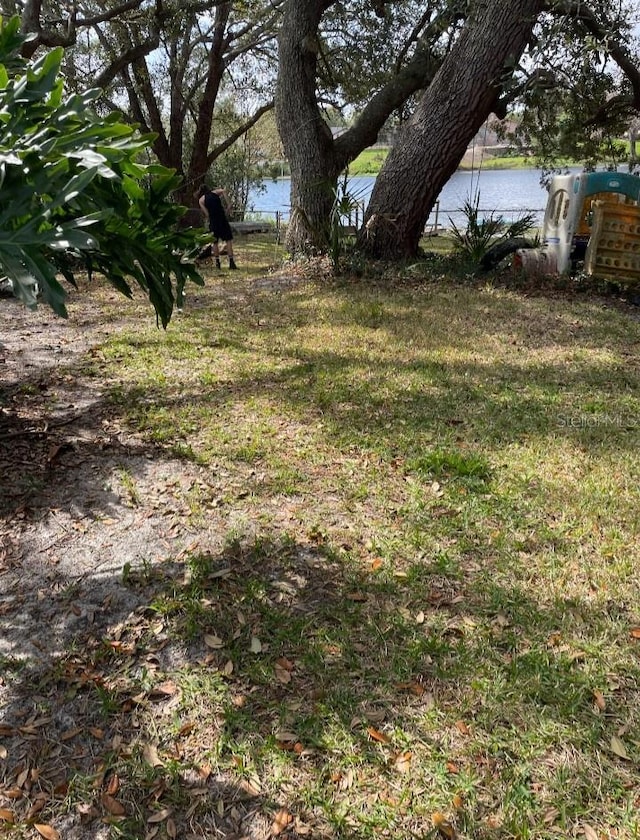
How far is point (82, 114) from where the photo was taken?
3115mm

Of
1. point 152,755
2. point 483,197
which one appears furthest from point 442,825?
point 483,197

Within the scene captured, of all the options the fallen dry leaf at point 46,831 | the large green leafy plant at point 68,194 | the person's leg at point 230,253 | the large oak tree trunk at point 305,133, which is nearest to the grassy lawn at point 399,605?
the fallen dry leaf at point 46,831

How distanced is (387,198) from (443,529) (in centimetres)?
771

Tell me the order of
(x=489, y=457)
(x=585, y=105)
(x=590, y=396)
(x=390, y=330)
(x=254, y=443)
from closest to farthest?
(x=489, y=457), (x=254, y=443), (x=590, y=396), (x=390, y=330), (x=585, y=105)

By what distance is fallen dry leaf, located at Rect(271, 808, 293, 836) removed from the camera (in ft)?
6.27

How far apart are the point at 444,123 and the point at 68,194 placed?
26.5 ft

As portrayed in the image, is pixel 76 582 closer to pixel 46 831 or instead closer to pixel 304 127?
pixel 46 831

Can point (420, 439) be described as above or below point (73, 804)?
above

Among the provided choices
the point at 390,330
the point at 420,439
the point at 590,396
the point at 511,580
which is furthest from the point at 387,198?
the point at 511,580

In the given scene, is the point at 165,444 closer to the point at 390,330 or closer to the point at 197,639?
the point at 197,639

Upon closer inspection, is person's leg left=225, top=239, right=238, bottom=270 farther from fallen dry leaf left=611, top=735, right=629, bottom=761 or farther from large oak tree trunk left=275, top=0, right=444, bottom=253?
fallen dry leaf left=611, top=735, right=629, bottom=761

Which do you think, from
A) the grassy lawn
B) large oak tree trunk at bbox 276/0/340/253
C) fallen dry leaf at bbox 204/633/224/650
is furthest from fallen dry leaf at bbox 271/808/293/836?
large oak tree trunk at bbox 276/0/340/253

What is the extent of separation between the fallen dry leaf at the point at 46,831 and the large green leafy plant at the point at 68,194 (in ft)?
5.63

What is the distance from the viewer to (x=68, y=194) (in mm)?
2516
